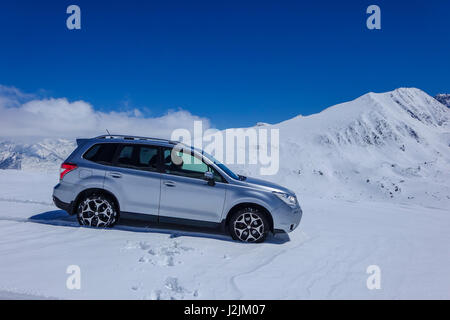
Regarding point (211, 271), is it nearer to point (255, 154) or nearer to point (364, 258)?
point (364, 258)

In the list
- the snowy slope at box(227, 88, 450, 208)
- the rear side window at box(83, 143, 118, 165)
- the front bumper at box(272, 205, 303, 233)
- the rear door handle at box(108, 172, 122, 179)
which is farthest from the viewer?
the snowy slope at box(227, 88, 450, 208)

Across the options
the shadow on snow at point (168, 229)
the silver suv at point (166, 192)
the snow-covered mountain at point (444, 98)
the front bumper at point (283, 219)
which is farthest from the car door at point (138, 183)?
the snow-covered mountain at point (444, 98)

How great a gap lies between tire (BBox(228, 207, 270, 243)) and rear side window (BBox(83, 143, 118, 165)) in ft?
8.68

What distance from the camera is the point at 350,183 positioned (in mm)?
32094

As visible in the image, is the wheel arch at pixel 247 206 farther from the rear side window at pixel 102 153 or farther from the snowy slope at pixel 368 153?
the snowy slope at pixel 368 153

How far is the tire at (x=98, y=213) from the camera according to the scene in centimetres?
534

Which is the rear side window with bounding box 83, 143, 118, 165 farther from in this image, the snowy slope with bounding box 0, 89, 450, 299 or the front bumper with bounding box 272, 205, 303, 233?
the front bumper with bounding box 272, 205, 303, 233

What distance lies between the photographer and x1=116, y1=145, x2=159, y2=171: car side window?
5.41 m

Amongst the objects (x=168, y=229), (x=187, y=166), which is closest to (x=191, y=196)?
(x=187, y=166)

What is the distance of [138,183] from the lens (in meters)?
5.28

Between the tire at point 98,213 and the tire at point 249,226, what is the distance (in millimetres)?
2212

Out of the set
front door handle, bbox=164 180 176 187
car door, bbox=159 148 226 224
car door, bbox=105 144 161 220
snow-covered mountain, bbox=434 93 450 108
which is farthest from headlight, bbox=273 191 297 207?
snow-covered mountain, bbox=434 93 450 108
